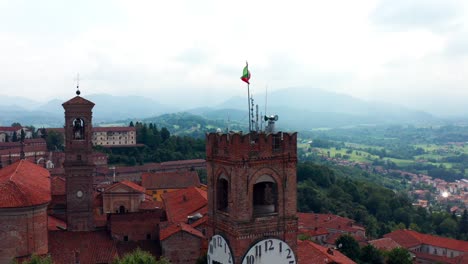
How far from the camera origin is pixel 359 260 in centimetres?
5203

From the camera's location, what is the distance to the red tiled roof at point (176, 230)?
127 ft

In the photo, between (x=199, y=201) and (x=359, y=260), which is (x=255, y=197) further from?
(x=359, y=260)

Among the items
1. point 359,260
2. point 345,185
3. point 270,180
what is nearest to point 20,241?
point 270,180

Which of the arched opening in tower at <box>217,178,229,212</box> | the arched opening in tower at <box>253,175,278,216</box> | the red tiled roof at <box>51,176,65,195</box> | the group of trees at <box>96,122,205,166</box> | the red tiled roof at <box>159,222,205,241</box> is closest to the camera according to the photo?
the arched opening in tower at <box>217,178,229,212</box>

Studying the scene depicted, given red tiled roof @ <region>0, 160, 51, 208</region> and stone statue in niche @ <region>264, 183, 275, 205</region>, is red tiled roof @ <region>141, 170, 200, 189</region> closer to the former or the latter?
red tiled roof @ <region>0, 160, 51, 208</region>

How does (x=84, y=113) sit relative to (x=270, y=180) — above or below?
above

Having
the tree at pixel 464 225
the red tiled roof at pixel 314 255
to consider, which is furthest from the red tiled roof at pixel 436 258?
the red tiled roof at pixel 314 255

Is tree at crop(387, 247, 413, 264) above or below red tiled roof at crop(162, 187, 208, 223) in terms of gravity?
below

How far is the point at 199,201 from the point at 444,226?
66.9 m

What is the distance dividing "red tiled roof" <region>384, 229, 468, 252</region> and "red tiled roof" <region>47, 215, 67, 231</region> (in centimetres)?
5348

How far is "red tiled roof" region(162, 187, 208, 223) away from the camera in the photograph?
1893 inches

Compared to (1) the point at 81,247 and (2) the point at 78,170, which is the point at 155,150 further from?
(1) the point at 81,247

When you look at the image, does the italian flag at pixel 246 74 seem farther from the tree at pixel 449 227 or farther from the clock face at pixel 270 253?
the tree at pixel 449 227

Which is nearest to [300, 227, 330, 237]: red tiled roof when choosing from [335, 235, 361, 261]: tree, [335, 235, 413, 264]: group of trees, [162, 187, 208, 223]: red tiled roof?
[335, 235, 361, 261]: tree
